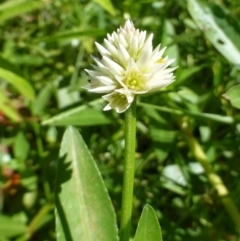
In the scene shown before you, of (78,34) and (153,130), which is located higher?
(78,34)

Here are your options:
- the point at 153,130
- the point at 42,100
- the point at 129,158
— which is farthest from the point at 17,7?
the point at 129,158

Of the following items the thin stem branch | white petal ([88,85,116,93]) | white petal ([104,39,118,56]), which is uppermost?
white petal ([104,39,118,56])

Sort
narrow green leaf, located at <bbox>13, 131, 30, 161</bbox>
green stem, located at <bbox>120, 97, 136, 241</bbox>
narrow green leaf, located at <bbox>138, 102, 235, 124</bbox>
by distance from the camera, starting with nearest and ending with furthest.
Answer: green stem, located at <bbox>120, 97, 136, 241</bbox> → narrow green leaf, located at <bbox>138, 102, 235, 124</bbox> → narrow green leaf, located at <bbox>13, 131, 30, 161</bbox>

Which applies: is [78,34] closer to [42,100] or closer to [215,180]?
[42,100]

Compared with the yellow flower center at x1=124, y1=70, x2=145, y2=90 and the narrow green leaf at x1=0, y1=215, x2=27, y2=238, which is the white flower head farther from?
the narrow green leaf at x1=0, y1=215, x2=27, y2=238

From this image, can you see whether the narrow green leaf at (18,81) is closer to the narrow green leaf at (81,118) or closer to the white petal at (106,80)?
the narrow green leaf at (81,118)

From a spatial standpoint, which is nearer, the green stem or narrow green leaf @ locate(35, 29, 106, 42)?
the green stem

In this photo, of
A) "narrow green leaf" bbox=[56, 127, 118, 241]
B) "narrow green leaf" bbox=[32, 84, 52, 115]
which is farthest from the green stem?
"narrow green leaf" bbox=[32, 84, 52, 115]
